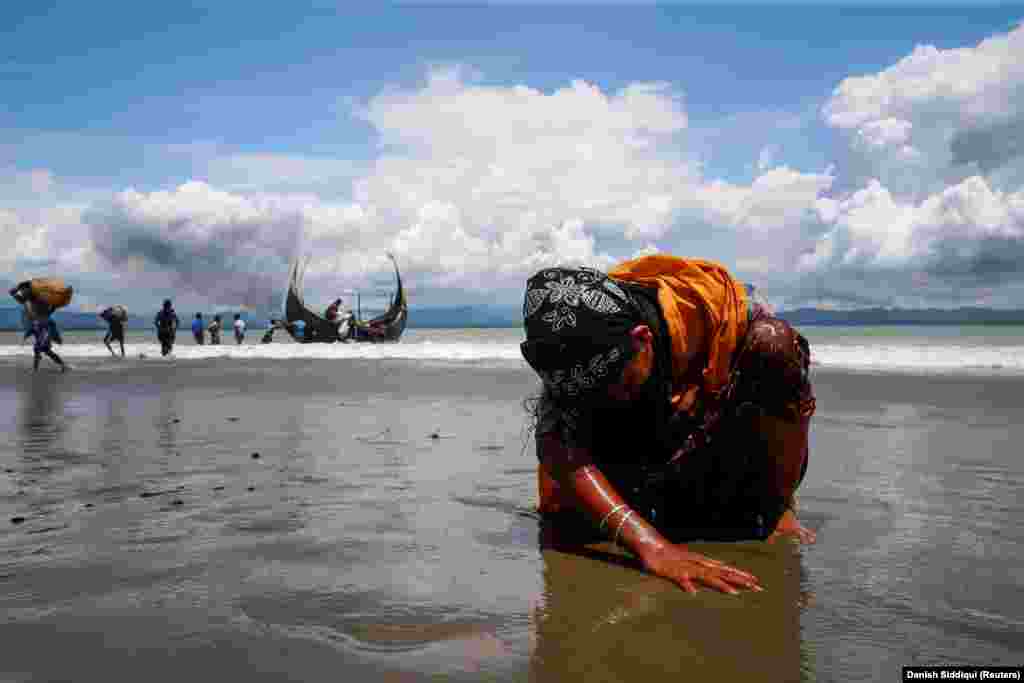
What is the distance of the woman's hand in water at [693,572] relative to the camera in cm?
214

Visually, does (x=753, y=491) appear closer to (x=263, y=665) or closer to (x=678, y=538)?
(x=678, y=538)

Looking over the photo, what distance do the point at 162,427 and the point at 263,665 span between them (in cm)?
522

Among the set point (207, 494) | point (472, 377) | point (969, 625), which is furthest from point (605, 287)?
point (472, 377)

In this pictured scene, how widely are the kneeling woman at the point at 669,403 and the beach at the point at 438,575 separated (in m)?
0.16

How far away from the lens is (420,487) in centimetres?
374

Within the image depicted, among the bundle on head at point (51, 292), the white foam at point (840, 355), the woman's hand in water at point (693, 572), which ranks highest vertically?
the bundle on head at point (51, 292)

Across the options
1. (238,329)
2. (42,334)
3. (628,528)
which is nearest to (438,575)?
(628,528)

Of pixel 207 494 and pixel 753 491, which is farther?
pixel 207 494

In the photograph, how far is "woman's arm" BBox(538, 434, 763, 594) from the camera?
7.09 ft

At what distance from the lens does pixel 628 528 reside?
7.57 ft

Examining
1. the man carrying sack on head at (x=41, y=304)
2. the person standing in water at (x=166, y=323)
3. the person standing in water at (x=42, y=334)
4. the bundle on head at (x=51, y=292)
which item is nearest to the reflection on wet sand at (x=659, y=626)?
the person standing in water at (x=42, y=334)

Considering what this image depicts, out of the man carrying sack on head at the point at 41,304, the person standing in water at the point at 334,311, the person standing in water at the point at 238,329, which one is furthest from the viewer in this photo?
the person standing in water at the point at 334,311

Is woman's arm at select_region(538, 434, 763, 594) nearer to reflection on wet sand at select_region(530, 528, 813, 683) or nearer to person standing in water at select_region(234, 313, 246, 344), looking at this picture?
reflection on wet sand at select_region(530, 528, 813, 683)

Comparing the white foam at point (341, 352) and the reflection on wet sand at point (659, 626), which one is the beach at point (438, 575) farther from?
the white foam at point (341, 352)
